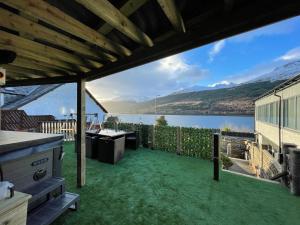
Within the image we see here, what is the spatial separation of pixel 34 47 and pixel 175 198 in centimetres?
352

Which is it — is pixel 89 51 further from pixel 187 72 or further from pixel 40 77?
pixel 187 72

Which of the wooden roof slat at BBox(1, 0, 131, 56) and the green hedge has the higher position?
the wooden roof slat at BBox(1, 0, 131, 56)

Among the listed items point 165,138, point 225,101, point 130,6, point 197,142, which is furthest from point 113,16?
point 225,101

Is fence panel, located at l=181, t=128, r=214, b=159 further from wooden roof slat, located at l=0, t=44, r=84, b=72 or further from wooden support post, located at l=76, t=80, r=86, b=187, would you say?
wooden roof slat, located at l=0, t=44, r=84, b=72

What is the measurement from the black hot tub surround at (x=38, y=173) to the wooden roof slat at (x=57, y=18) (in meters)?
1.46

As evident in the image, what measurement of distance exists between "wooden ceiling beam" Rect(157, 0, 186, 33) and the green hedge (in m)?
5.05

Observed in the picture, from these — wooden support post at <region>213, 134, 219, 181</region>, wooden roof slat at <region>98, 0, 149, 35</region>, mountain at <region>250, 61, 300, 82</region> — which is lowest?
wooden support post at <region>213, 134, 219, 181</region>

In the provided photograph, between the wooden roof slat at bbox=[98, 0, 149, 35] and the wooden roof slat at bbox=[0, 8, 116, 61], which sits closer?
the wooden roof slat at bbox=[98, 0, 149, 35]

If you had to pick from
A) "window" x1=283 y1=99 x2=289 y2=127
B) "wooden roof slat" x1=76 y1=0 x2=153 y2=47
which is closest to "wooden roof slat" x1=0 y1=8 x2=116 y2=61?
"wooden roof slat" x1=76 y1=0 x2=153 y2=47

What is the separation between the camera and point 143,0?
1.65 m

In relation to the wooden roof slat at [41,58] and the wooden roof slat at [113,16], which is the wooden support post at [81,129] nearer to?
the wooden roof slat at [41,58]

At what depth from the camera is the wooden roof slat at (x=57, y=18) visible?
158 cm

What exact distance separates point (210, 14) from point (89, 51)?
183 cm

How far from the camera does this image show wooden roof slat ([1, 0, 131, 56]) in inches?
62.1
